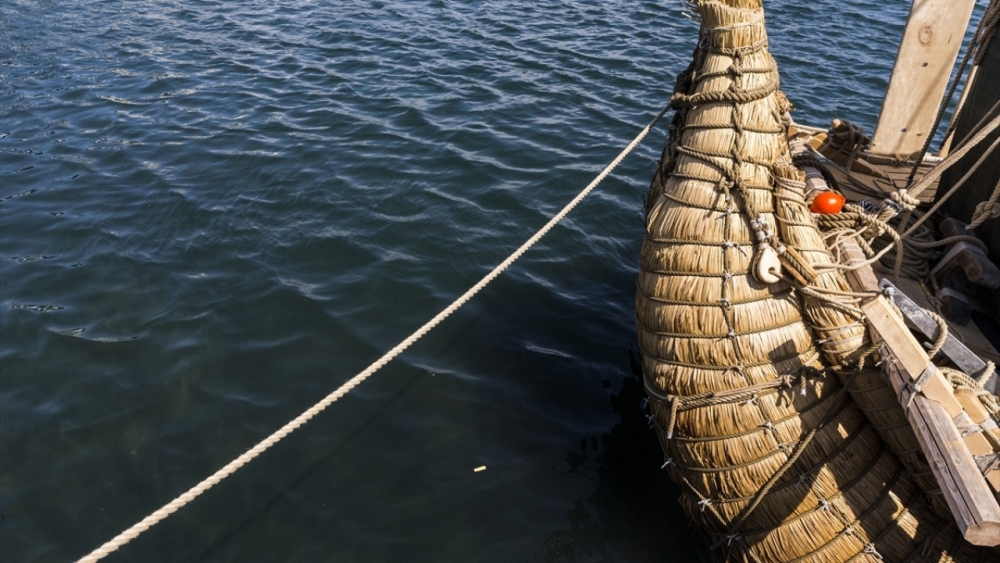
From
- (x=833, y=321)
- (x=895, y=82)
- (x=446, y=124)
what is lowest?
(x=446, y=124)

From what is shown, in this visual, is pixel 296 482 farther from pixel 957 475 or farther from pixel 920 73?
pixel 920 73

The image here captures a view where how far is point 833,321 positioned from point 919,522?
132cm

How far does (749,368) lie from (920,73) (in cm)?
426

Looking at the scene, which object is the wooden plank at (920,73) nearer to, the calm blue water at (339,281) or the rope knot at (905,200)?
the rope knot at (905,200)

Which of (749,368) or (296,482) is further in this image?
(296,482)

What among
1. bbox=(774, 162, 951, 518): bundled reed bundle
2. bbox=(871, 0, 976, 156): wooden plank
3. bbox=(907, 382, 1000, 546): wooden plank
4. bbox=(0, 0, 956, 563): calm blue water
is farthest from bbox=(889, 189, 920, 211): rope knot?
bbox=(0, 0, 956, 563): calm blue water

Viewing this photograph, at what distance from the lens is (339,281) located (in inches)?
322

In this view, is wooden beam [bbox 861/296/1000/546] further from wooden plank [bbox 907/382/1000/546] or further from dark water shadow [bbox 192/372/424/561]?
dark water shadow [bbox 192/372/424/561]

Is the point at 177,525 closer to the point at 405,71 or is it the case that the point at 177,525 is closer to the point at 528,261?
the point at 528,261

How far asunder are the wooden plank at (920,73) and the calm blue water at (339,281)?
3099 millimetres

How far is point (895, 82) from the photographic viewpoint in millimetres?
6973

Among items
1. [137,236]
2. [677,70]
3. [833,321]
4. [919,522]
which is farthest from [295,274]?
[677,70]

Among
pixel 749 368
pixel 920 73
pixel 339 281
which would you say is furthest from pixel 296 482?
pixel 920 73

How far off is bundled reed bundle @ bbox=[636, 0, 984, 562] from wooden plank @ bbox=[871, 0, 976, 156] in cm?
288
